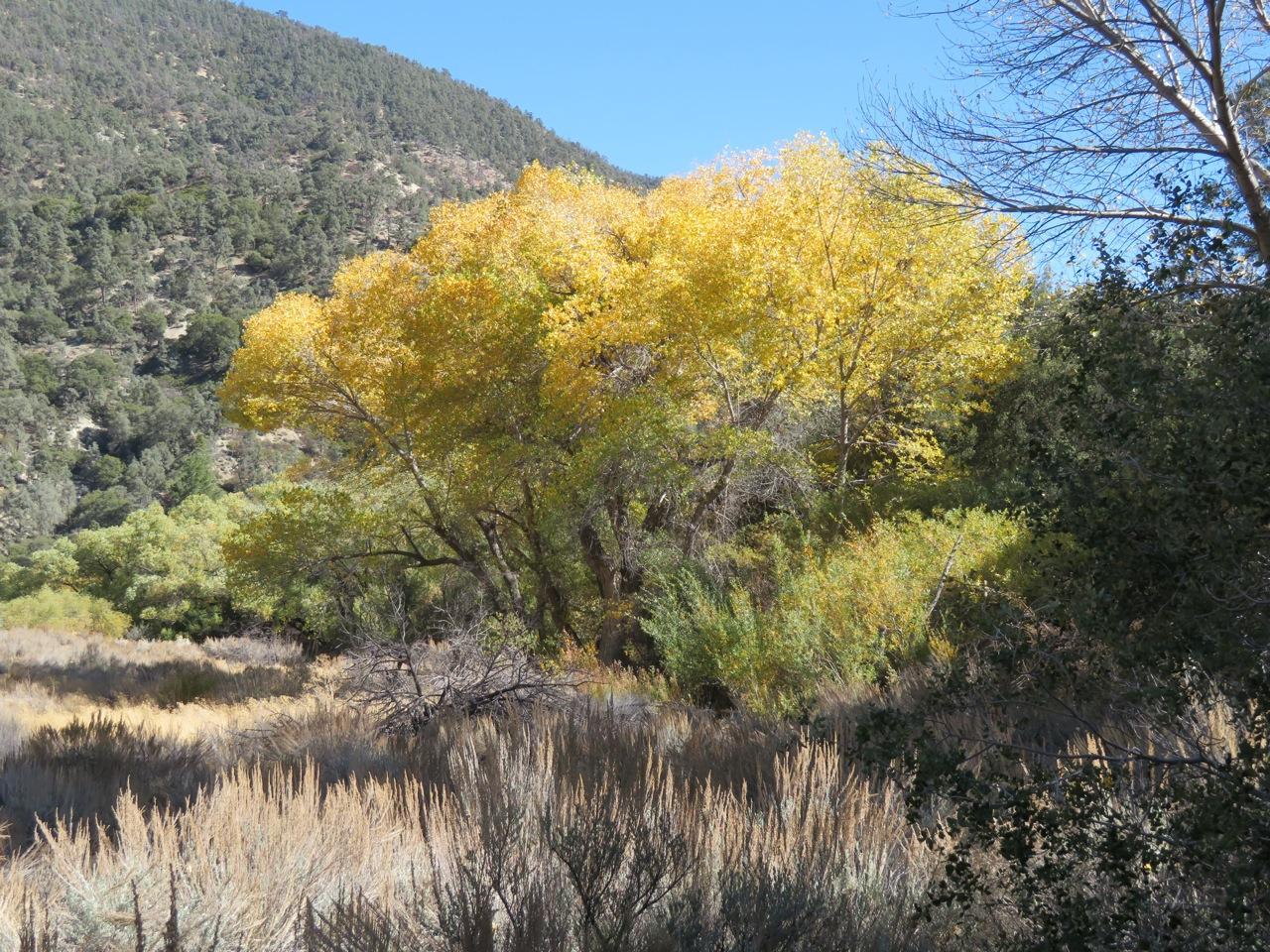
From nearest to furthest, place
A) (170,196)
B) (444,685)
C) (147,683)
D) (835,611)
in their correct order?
(444,685) → (835,611) → (147,683) → (170,196)

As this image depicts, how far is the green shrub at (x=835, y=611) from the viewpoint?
26.9 feet

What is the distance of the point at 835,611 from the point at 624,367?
21.2ft

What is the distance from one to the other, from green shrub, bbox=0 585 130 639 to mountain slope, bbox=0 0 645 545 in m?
26.6

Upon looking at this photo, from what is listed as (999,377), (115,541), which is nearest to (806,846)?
(999,377)

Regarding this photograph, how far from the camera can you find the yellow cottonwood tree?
12961 mm

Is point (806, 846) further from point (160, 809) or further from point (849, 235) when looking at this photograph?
point (849, 235)

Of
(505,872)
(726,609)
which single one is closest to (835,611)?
(726,609)

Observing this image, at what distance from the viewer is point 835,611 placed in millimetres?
9328

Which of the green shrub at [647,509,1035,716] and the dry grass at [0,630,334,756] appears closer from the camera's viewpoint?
the green shrub at [647,509,1035,716]

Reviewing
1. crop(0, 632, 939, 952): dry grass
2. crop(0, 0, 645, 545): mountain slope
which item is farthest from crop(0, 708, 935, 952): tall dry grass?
crop(0, 0, 645, 545): mountain slope

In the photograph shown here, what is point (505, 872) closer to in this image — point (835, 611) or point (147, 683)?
point (835, 611)

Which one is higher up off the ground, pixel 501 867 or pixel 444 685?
pixel 501 867

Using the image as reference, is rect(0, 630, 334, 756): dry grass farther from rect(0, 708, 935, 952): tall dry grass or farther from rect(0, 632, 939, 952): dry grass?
rect(0, 708, 935, 952): tall dry grass

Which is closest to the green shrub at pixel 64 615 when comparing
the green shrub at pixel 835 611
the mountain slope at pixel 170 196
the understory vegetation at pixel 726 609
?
the understory vegetation at pixel 726 609
